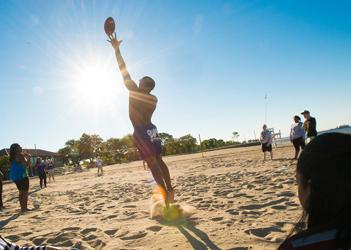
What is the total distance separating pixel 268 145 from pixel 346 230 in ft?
43.3

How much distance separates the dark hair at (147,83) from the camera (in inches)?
182

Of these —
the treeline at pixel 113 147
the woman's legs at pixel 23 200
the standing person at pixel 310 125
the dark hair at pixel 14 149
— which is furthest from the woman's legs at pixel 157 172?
the treeline at pixel 113 147

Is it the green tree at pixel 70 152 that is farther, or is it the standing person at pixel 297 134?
the green tree at pixel 70 152

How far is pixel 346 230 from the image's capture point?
1.05m

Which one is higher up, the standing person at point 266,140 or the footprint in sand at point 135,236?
the standing person at point 266,140

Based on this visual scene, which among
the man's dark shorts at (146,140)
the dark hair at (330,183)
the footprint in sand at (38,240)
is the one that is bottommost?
the footprint in sand at (38,240)

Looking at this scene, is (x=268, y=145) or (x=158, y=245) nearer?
(x=158, y=245)

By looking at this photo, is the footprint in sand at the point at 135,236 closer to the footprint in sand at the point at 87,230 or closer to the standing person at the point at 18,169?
the footprint in sand at the point at 87,230

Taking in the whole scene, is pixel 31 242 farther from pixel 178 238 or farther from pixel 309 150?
pixel 309 150

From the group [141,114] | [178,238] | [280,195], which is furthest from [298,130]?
[178,238]

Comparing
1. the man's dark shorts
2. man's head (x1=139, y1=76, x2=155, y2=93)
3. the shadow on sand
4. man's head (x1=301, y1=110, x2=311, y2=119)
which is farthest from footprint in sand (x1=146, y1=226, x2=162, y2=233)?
man's head (x1=301, y1=110, x2=311, y2=119)

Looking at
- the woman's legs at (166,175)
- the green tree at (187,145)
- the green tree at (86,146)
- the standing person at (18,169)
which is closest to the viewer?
the woman's legs at (166,175)

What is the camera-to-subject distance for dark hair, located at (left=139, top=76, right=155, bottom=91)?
4.62 metres

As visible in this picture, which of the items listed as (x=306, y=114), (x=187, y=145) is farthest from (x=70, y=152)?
(x=306, y=114)
